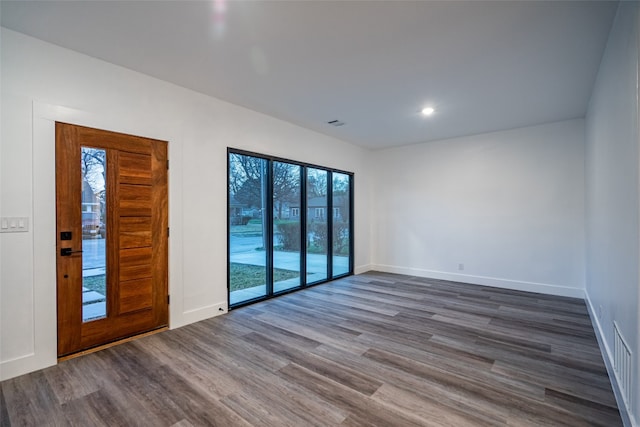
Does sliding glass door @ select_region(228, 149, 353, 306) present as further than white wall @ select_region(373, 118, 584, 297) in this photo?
No

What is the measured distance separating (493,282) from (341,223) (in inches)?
119

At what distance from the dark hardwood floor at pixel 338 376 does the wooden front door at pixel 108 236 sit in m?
0.30

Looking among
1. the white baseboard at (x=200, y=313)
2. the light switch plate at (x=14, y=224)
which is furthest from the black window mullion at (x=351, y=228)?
the light switch plate at (x=14, y=224)

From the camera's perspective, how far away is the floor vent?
1843mm

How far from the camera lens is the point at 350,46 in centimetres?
267

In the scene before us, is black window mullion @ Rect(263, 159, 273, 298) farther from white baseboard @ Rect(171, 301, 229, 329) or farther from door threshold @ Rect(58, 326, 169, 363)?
door threshold @ Rect(58, 326, 169, 363)

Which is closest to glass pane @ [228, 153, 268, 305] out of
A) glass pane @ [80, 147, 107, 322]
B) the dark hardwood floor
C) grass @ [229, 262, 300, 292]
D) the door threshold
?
grass @ [229, 262, 300, 292]

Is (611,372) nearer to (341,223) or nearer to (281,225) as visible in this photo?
(281,225)

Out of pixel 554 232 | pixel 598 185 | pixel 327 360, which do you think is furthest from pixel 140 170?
pixel 554 232

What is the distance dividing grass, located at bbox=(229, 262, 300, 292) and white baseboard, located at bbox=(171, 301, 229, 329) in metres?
0.33

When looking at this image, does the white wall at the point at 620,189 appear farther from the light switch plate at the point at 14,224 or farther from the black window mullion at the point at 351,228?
the light switch plate at the point at 14,224

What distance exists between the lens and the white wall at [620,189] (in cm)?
168

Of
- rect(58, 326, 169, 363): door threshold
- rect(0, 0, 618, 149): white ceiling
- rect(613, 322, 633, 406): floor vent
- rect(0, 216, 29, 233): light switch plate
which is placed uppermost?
→ rect(0, 0, 618, 149): white ceiling

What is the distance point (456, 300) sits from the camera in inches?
178
